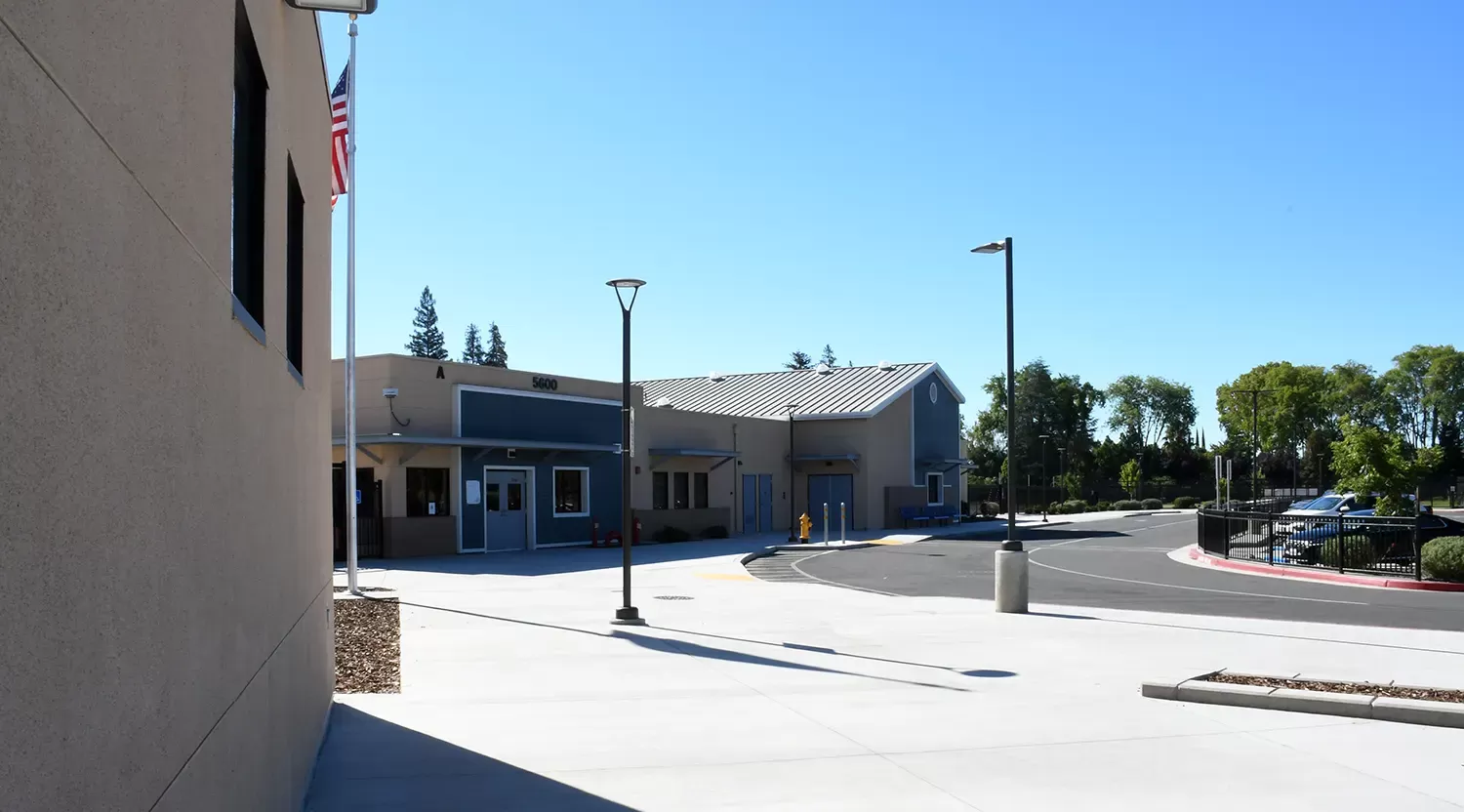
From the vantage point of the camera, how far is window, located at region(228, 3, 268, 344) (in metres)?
5.32

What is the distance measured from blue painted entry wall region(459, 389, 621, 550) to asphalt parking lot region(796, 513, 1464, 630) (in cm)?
752

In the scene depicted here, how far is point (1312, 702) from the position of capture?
9.50 m

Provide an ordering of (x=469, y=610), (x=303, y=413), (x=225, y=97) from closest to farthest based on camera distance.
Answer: (x=225, y=97), (x=303, y=413), (x=469, y=610)

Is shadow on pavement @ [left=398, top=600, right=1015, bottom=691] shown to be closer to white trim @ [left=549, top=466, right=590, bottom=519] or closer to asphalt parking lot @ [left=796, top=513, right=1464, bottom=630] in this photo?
asphalt parking lot @ [left=796, top=513, right=1464, bottom=630]

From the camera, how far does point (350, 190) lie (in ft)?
60.3

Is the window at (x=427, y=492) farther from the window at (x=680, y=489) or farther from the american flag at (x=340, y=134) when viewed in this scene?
the american flag at (x=340, y=134)

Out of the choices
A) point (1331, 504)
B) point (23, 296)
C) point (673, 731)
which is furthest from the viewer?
point (1331, 504)

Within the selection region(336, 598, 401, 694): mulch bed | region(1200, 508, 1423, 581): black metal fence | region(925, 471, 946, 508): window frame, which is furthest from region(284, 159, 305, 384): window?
region(925, 471, 946, 508): window frame

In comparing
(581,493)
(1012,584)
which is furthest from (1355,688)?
(581,493)

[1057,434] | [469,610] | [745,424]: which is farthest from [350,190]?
[1057,434]

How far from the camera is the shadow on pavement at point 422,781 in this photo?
6859 millimetres

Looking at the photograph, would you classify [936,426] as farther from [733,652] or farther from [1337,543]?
[733,652]

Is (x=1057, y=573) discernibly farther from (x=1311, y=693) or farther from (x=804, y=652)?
(x=1311, y=693)

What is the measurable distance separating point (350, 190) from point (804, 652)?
10.5 metres
